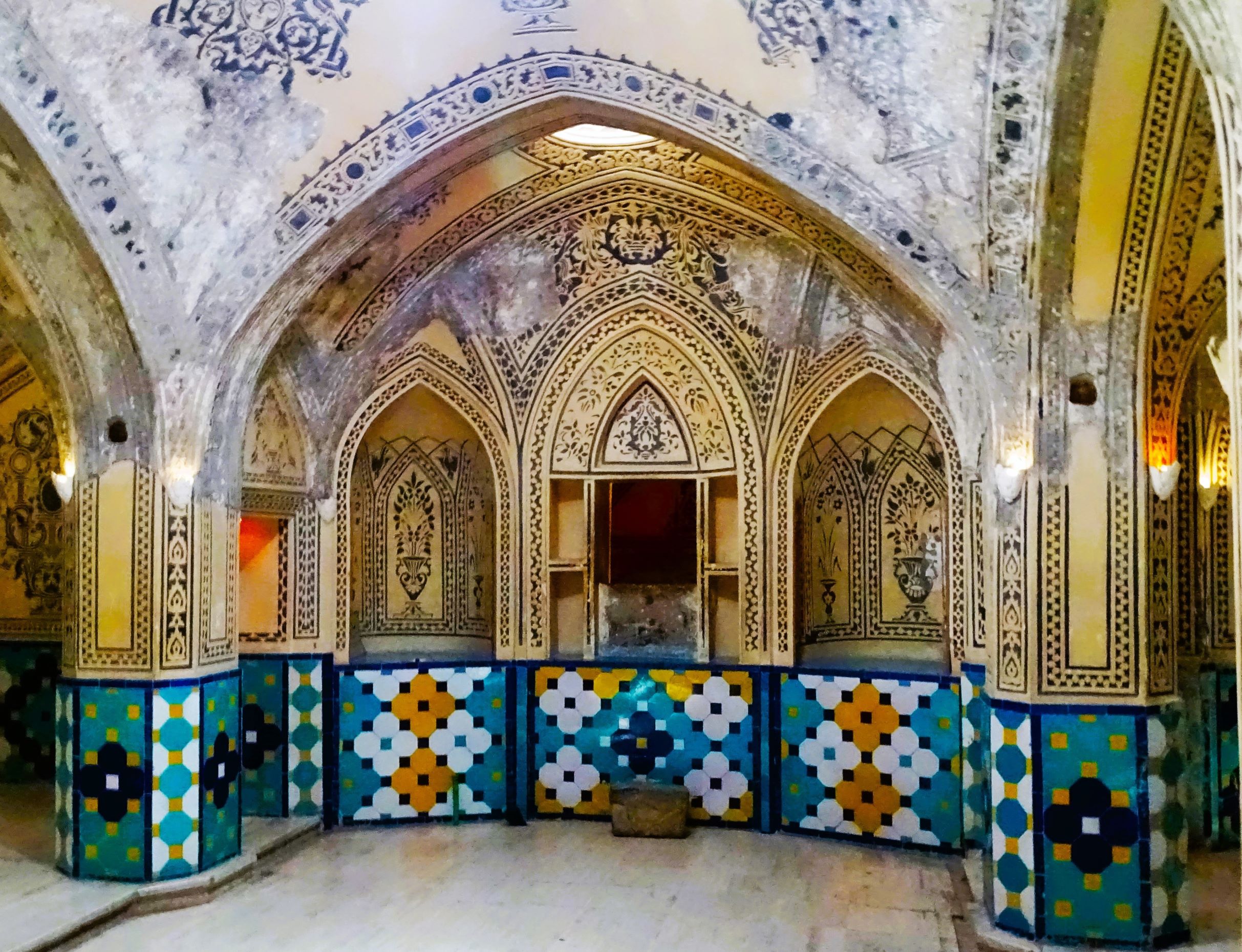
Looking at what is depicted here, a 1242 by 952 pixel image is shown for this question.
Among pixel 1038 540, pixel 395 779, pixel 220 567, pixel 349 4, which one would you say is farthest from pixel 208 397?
pixel 1038 540

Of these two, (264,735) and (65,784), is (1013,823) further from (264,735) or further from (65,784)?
(65,784)

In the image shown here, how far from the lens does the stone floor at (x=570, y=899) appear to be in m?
5.08

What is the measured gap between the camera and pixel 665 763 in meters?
7.12

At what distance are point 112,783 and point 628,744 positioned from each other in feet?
9.66

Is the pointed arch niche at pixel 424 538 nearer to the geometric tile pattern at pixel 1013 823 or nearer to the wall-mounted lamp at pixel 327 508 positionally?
the wall-mounted lamp at pixel 327 508

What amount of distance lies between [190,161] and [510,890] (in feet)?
12.6

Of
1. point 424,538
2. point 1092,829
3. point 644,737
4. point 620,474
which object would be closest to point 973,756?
point 1092,829

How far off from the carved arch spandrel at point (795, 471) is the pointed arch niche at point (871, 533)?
70 millimetres

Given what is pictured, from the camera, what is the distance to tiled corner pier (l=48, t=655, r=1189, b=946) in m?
4.78

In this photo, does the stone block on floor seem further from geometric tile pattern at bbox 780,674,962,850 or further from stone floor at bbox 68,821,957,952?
geometric tile pattern at bbox 780,674,962,850

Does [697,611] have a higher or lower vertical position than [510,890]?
higher

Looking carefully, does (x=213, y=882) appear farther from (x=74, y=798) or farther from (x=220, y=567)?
(x=220, y=567)

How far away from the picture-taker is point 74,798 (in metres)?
5.71

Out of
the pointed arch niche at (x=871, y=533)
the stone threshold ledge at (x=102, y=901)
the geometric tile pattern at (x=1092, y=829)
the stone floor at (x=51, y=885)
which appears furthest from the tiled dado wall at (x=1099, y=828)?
the stone floor at (x=51, y=885)
